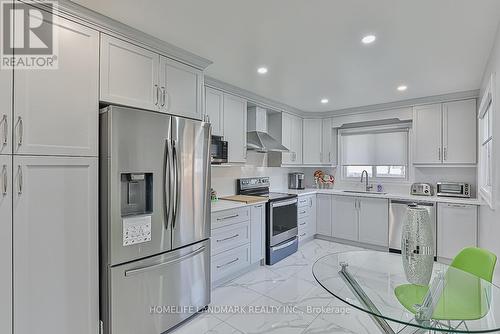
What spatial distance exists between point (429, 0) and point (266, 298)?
9.40 feet

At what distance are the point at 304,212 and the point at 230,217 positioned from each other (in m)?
1.95

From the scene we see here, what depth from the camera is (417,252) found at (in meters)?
1.59

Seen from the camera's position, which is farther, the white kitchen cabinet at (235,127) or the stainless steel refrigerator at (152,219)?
the white kitchen cabinet at (235,127)

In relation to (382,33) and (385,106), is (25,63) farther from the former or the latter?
(385,106)

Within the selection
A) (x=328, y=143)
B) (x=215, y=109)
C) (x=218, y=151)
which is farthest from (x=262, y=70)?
(x=328, y=143)

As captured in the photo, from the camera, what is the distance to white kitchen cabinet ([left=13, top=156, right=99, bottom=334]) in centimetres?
153

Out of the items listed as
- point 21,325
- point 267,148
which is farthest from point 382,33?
point 21,325

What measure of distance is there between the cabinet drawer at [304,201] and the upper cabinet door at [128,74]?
2.97 m

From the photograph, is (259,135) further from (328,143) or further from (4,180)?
(4,180)

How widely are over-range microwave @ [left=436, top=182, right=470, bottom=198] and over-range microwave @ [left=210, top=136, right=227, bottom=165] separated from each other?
133 inches

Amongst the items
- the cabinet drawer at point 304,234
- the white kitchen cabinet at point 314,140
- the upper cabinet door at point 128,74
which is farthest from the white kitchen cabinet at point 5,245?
the white kitchen cabinet at point 314,140

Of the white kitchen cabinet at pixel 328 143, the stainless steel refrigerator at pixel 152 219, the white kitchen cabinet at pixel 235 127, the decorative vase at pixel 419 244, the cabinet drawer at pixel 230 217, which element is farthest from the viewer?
the white kitchen cabinet at pixel 328 143

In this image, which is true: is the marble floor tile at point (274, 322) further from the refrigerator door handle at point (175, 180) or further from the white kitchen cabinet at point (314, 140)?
the white kitchen cabinet at point (314, 140)

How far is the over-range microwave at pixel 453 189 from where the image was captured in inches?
151
